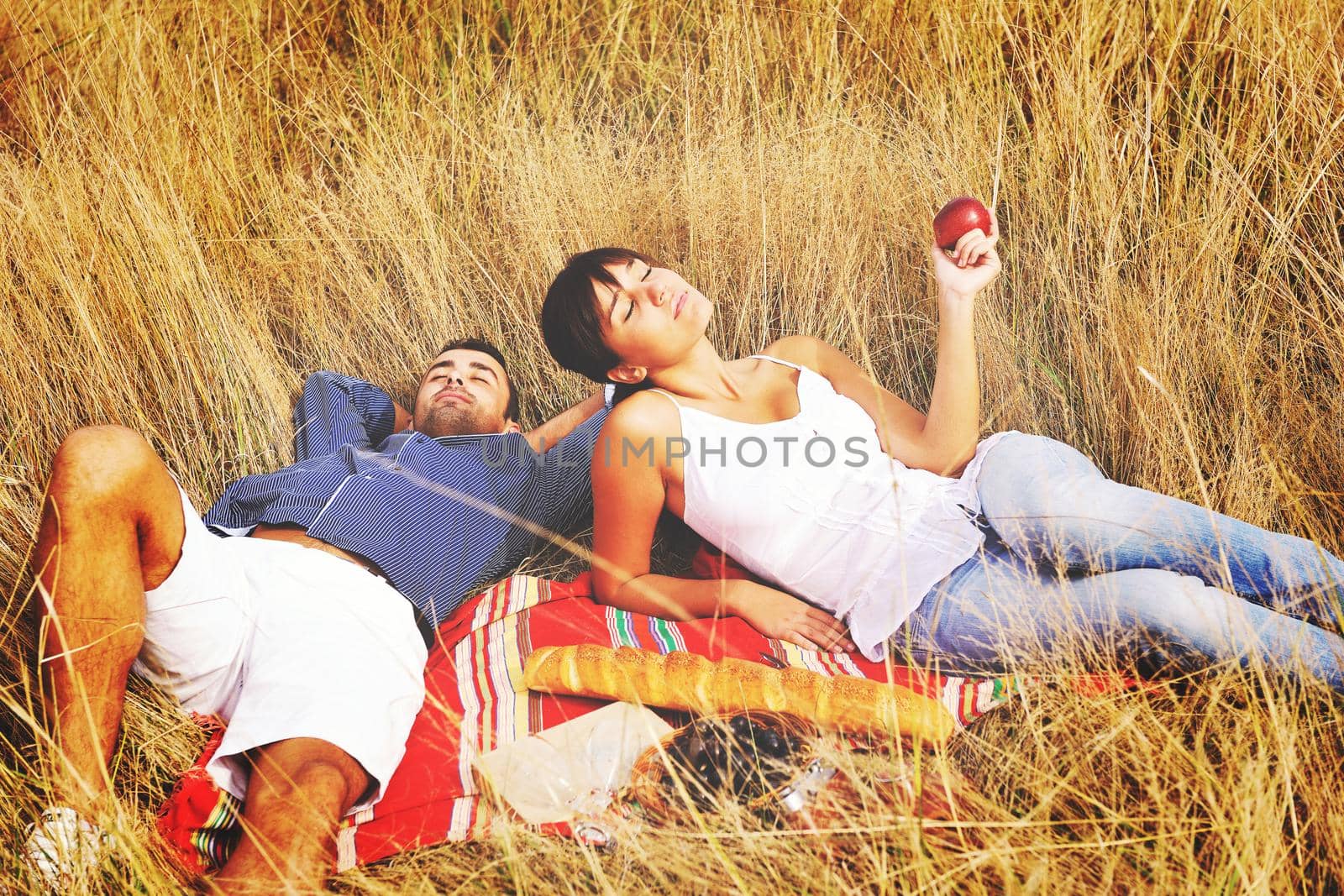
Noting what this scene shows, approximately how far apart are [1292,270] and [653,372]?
2.28 meters

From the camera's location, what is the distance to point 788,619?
2.51 meters

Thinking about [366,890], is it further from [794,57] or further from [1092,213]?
[794,57]

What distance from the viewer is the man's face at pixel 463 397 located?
3.16 meters

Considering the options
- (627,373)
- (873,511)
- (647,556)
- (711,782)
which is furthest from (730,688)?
(627,373)

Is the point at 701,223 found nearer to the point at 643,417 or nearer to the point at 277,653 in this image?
the point at 643,417

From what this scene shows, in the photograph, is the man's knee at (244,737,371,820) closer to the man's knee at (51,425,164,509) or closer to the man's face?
the man's knee at (51,425,164,509)

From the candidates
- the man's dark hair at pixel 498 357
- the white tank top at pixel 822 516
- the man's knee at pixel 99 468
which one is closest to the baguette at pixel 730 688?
the white tank top at pixel 822 516

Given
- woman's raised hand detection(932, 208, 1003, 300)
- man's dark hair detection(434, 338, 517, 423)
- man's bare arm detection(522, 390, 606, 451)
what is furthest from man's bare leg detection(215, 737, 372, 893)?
woman's raised hand detection(932, 208, 1003, 300)

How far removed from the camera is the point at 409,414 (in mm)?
3553

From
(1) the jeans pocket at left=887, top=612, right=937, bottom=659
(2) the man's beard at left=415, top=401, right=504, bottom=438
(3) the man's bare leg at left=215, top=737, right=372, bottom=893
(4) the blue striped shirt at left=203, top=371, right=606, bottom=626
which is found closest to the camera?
(3) the man's bare leg at left=215, top=737, right=372, bottom=893

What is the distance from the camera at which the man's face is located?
3164mm

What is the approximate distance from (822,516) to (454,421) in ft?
4.48

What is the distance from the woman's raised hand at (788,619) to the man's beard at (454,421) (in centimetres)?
115

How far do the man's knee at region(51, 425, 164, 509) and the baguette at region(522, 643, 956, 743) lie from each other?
105 cm
